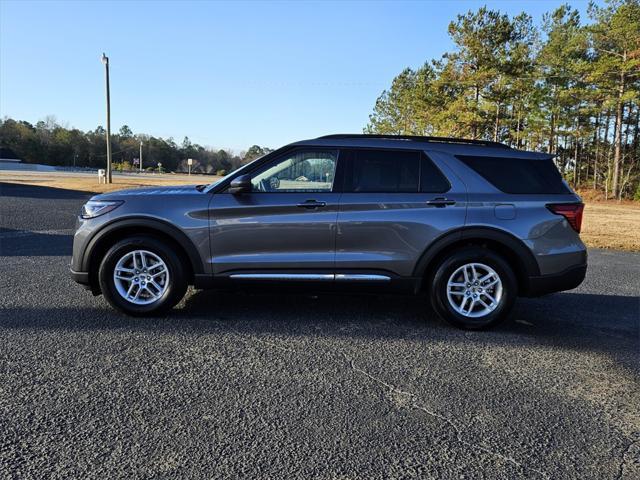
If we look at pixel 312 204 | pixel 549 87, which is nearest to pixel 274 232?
pixel 312 204

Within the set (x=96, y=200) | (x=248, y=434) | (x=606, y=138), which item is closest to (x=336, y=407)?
(x=248, y=434)

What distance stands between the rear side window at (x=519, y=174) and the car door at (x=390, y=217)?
0.31 m

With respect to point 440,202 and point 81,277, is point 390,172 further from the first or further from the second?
point 81,277

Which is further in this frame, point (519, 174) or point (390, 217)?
point (519, 174)

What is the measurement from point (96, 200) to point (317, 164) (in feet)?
7.33

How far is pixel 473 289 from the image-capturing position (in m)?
4.71

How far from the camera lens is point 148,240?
15.3 ft

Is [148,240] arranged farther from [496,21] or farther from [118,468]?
[496,21]

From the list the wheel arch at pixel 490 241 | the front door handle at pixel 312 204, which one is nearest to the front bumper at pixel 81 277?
the front door handle at pixel 312 204

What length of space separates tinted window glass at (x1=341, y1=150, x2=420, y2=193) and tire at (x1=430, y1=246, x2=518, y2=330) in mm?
852

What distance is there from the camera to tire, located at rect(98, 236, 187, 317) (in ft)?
15.3

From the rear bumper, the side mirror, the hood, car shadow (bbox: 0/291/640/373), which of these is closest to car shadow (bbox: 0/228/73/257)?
car shadow (bbox: 0/291/640/373)

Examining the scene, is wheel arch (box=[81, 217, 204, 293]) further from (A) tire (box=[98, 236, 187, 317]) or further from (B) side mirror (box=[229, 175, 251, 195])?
(B) side mirror (box=[229, 175, 251, 195])

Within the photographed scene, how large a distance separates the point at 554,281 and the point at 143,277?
4.02 metres
